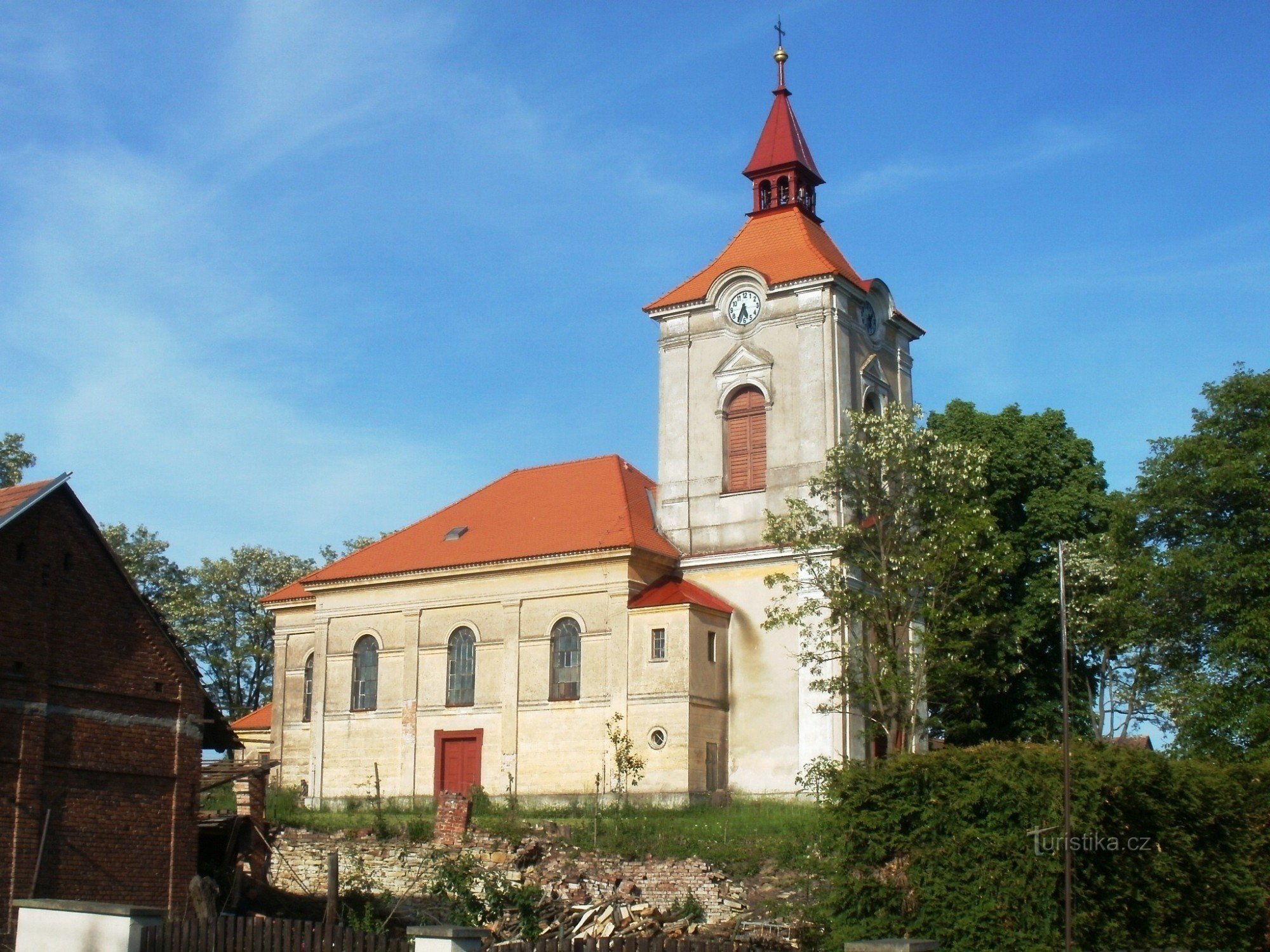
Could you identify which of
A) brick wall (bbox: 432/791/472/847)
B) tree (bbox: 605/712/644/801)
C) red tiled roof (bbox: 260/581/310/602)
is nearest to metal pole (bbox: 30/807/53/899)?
brick wall (bbox: 432/791/472/847)

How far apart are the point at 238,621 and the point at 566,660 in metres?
29.8

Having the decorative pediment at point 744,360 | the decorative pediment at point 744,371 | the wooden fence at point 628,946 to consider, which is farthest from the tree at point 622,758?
the wooden fence at point 628,946

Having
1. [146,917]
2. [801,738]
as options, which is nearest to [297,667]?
[801,738]

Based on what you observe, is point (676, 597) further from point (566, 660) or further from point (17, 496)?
point (17, 496)

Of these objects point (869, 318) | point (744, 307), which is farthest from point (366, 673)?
point (869, 318)

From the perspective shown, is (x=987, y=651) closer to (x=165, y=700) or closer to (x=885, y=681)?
(x=885, y=681)

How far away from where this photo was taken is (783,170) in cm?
4406

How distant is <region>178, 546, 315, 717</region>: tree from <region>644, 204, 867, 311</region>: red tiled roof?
29695mm

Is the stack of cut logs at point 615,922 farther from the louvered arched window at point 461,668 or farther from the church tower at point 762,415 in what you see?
the louvered arched window at point 461,668

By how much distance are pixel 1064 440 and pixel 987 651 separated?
701cm

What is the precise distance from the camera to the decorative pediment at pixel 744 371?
40000 mm

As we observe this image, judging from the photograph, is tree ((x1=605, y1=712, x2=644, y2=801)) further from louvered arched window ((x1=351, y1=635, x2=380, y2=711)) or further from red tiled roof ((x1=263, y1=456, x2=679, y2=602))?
louvered arched window ((x1=351, y1=635, x2=380, y2=711))

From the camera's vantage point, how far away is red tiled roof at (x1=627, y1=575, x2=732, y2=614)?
124 ft

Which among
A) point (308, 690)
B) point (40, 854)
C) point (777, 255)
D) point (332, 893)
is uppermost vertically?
point (777, 255)
